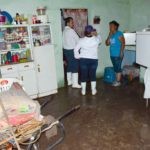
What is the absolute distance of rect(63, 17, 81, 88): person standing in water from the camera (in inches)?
192

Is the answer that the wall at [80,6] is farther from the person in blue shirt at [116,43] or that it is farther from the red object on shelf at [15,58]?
the red object on shelf at [15,58]

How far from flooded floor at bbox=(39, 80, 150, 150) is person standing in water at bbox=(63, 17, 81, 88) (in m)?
0.31

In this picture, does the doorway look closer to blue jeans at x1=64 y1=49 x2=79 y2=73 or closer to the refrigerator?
blue jeans at x1=64 y1=49 x2=79 y2=73

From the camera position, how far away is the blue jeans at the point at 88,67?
178 inches

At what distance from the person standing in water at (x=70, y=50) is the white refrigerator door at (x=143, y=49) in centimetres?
150

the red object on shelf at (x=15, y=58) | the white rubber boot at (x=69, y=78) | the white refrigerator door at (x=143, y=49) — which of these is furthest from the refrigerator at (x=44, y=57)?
the white refrigerator door at (x=143, y=49)

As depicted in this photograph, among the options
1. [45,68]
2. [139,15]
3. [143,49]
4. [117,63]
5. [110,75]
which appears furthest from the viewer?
[139,15]

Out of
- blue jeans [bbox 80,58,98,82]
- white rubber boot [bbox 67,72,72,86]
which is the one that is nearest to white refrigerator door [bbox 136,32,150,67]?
blue jeans [bbox 80,58,98,82]

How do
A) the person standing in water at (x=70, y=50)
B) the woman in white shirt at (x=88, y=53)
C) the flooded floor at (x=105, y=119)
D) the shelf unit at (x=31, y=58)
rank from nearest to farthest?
the flooded floor at (x=105, y=119) < the shelf unit at (x=31, y=58) < the woman in white shirt at (x=88, y=53) < the person standing in water at (x=70, y=50)

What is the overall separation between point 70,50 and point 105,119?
2069 mm

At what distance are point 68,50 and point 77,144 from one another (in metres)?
2.65

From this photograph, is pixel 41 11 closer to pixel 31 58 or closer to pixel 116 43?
pixel 31 58

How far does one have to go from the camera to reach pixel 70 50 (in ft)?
16.5

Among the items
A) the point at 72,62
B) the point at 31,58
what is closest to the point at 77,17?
the point at 72,62
